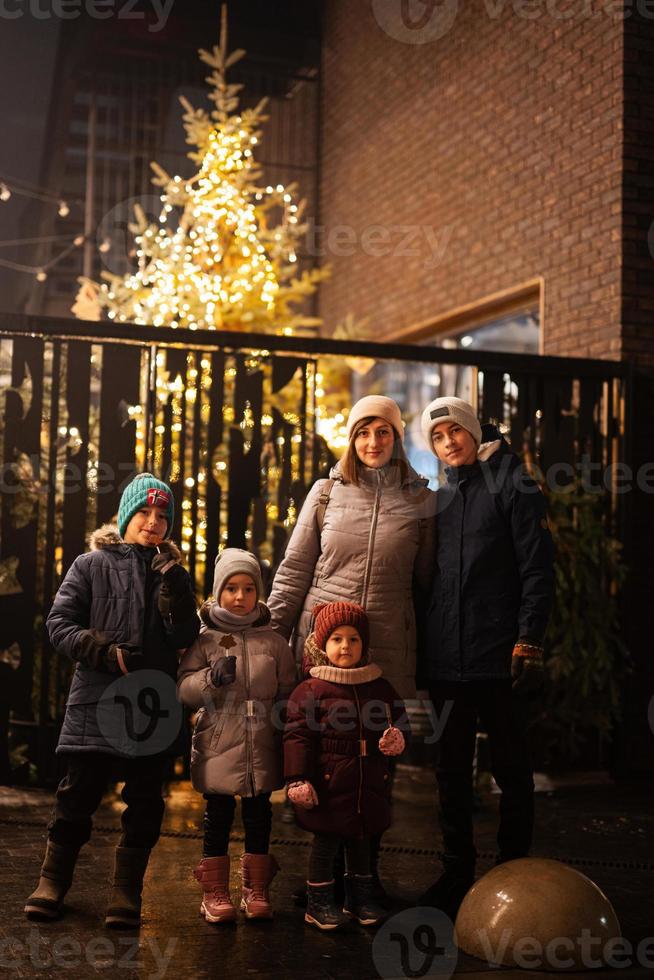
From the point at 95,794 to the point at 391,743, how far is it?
1.22 meters

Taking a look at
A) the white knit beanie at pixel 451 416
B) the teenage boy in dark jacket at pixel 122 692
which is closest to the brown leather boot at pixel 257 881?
the teenage boy in dark jacket at pixel 122 692

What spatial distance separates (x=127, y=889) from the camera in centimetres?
490

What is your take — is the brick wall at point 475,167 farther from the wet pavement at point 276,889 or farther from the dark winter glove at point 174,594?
the dark winter glove at point 174,594

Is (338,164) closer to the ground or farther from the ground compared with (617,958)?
farther from the ground

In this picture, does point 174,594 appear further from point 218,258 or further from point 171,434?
point 218,258

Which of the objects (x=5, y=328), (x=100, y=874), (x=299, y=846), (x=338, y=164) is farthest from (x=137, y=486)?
(x=338, y=164)

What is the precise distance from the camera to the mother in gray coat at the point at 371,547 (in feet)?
17.1

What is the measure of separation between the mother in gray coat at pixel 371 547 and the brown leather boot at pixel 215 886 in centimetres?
92

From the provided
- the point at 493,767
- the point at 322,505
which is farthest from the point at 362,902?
the point at 322,505

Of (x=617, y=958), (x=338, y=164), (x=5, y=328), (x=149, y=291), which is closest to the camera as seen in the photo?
(x=617, y=958)

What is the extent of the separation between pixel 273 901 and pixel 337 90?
11.4m

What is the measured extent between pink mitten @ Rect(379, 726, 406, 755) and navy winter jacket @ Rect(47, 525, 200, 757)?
32.4 inches

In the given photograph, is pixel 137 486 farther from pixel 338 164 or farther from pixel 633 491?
pixel 338 164

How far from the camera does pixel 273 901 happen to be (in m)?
5.30
